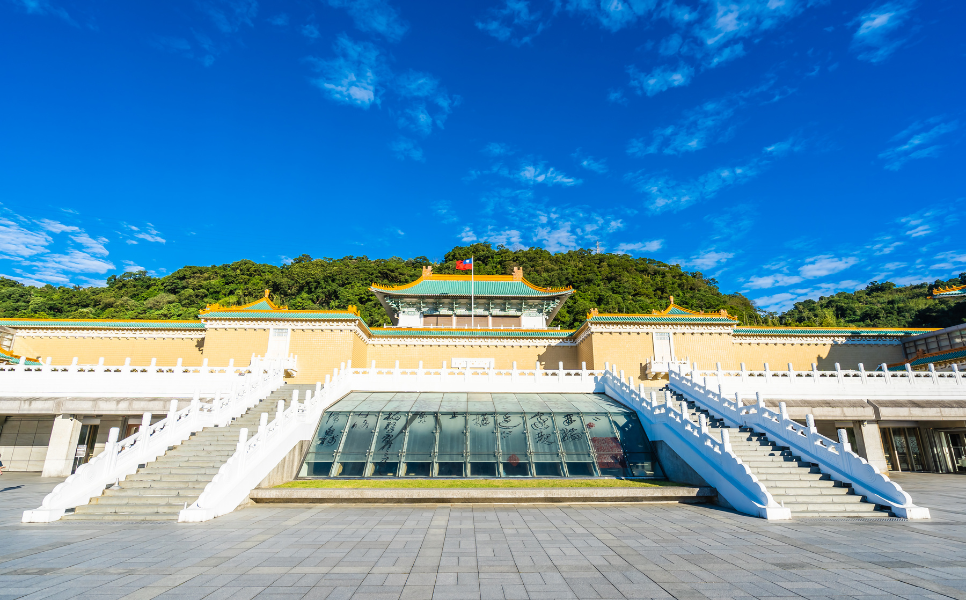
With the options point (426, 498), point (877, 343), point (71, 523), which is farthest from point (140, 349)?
point (877, 343)

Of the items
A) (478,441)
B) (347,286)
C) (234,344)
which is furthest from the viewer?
(347,286)

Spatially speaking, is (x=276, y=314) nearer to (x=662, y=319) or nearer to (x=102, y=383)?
(x=102, y=383)

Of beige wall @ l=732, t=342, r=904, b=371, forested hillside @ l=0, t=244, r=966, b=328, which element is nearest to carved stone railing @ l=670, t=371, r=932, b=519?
beige wall @ l=732, t=342, r=904, b=371

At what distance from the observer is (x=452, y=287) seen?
3428 centimetres

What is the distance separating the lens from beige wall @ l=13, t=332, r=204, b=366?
27891 mm

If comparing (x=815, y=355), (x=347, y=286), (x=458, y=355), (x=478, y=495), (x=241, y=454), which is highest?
(x=347, y=286)

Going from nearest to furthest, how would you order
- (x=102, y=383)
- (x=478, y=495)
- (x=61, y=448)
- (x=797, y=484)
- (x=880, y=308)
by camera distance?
(x=797, y=484), (x=478, y=495), (x=61, y=448), (x=102, y=383), (x=880, y=308)

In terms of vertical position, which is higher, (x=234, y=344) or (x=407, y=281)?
(x=407, y=281)

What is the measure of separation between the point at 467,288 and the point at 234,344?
Result: 15907mm

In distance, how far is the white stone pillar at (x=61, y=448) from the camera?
17922 mm

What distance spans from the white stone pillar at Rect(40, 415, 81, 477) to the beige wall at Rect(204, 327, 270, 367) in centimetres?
874

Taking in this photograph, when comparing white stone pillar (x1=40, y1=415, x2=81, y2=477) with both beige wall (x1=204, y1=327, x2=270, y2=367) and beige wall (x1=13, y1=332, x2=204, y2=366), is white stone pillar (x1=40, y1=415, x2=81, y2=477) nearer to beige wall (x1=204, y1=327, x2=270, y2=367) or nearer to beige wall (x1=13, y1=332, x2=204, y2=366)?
beige wall (x1=204, y1=327, x2=270, y2=367)

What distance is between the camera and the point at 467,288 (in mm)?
34250

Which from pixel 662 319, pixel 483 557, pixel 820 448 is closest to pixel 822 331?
pixel 662 319
